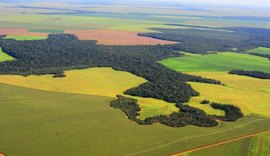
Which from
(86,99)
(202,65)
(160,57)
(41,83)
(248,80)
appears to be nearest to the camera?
(86,99)

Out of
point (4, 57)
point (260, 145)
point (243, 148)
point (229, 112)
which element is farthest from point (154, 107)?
point (4, 57)

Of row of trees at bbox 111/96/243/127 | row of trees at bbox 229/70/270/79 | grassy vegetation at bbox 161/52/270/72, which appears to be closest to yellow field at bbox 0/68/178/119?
row of trees at bbox 111/96/243/127

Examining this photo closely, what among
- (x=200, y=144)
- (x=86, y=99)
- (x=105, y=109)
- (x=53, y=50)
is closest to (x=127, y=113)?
(x=105, y=109)

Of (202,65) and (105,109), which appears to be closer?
(105,109)

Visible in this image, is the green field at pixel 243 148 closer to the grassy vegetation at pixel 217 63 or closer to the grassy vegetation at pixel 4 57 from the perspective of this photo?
the grassy vegetation at pixel 217 63

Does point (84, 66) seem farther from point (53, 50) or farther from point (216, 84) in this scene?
point (216, 84)

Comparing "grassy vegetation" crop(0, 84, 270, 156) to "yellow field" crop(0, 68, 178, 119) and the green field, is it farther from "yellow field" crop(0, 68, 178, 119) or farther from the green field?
"yellow field" crop(0, 68, 178, 119)

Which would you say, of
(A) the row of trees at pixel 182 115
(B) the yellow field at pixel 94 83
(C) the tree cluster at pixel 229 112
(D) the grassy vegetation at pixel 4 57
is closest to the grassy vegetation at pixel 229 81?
(C) the tree cluster at pixel 229 112
